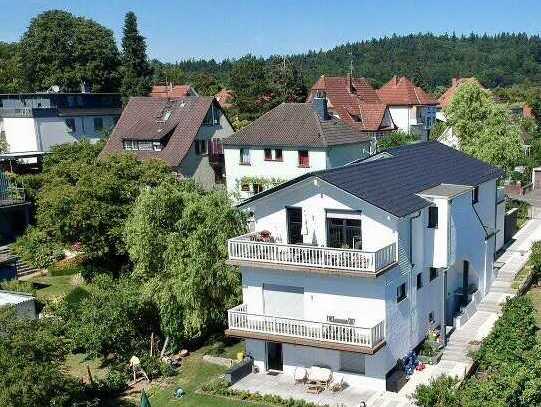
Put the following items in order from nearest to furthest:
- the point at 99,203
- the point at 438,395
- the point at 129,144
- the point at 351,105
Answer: the point at 438,395, the point at 99,203, the point at 129,144, the point at 351,105

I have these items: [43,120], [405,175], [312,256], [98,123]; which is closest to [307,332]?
[312,256]

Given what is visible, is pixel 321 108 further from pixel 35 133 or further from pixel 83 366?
pixel 35 133

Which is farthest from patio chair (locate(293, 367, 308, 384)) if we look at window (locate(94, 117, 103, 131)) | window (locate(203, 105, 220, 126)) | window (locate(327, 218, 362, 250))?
window (locate(94, 117, 103, 131))

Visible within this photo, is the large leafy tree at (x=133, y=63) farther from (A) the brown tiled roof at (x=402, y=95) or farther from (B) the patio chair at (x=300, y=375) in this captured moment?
(B) the patio chair at (x=300, y=375)

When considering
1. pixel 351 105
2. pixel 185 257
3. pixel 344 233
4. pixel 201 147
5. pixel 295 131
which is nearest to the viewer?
pixel 344 233

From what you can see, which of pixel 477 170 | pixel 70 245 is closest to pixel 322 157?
pixel 477 170

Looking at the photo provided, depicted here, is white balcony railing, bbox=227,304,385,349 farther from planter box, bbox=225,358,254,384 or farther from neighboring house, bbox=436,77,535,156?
neighboring house, bbox=436,77,535,156
